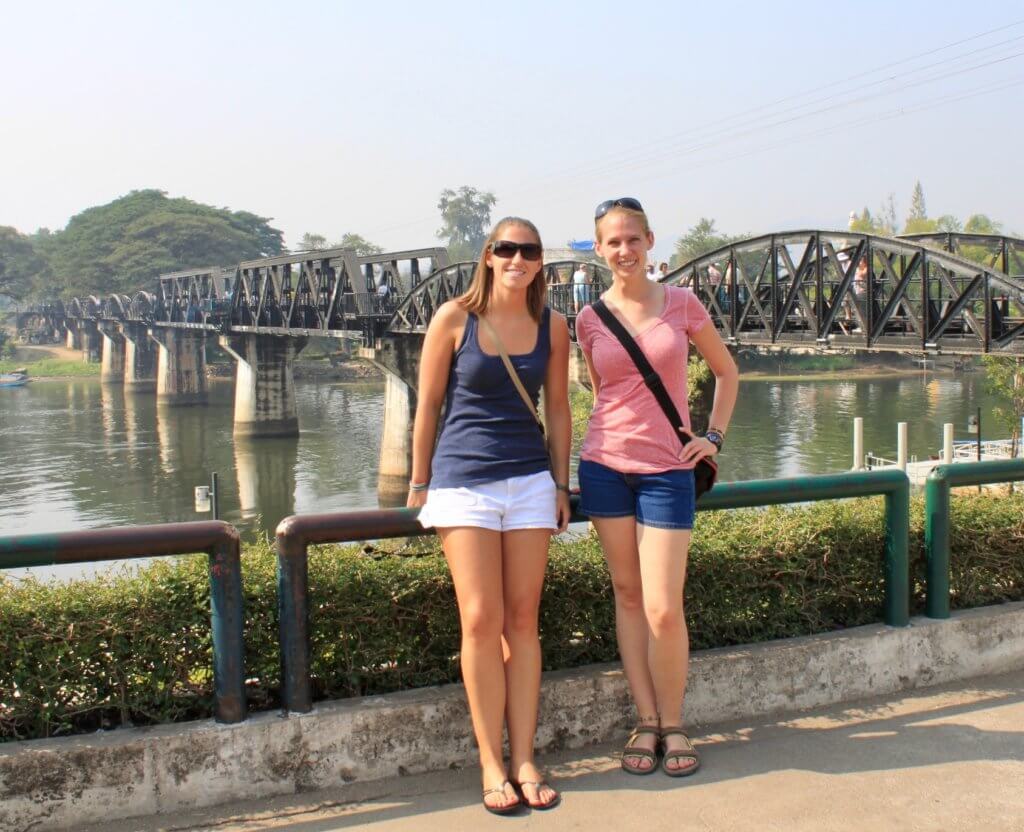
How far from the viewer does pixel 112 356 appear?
96375 mm

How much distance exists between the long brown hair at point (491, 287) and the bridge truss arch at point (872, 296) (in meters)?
16.4

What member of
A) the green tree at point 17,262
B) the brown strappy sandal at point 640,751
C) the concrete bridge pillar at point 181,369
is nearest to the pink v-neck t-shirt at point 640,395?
the brown strappy sandal at point 640,751

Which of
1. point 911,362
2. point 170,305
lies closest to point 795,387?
point 911,362

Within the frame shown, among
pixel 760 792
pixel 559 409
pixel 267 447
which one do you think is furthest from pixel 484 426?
pixel 267 447

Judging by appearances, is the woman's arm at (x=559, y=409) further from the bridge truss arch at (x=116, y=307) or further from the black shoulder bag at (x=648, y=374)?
the bridge truss arch at (x=116, y=307)

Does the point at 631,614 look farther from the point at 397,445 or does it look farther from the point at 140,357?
the point at 140,357

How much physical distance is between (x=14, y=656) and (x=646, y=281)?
8.52 feet

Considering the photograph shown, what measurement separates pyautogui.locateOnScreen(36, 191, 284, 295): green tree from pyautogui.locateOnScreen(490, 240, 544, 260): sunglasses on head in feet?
A: 345

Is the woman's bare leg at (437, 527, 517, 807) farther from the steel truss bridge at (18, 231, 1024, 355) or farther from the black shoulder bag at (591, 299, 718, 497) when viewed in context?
the steel truss bridge at (18, 231, 1024, 355)

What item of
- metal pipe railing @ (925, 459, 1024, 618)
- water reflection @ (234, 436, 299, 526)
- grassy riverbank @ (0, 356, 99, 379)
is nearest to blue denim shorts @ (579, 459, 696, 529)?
metal pipe railing @ (925, 459, 1024, 618)

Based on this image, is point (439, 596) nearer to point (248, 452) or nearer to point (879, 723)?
point (879, 723)

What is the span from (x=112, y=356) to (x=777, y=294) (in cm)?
8227

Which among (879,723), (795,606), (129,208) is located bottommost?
(879,723)

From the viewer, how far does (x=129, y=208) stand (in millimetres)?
112125
